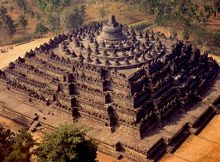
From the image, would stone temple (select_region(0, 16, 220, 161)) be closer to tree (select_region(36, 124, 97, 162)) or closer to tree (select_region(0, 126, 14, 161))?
tree (select_region(36, 124, 97, 162))

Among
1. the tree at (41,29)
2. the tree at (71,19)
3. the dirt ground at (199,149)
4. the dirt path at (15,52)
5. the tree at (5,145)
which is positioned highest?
the tree at (71,19)

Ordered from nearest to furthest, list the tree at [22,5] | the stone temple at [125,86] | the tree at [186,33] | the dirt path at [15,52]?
the stone temple at [125,86] < the dirt path at [15,52] < the tree at [186,33] < the tree at [22,5]

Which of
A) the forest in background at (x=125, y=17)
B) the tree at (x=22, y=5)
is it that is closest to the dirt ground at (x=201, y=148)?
the forest in background at (x=125, y=17)

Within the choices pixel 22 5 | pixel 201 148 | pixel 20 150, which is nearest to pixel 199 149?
pixel 201 148

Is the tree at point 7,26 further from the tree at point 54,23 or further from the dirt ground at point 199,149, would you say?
the dirt ground at point 199,149

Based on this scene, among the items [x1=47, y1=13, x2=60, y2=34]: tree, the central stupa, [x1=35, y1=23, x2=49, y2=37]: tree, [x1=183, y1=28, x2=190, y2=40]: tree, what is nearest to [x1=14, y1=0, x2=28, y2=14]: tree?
[x1=47, y1=13, x2=60, y2=34]: tree

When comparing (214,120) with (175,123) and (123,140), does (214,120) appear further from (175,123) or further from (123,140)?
(123,140)

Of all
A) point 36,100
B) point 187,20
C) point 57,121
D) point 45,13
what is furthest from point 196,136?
point 45,13
